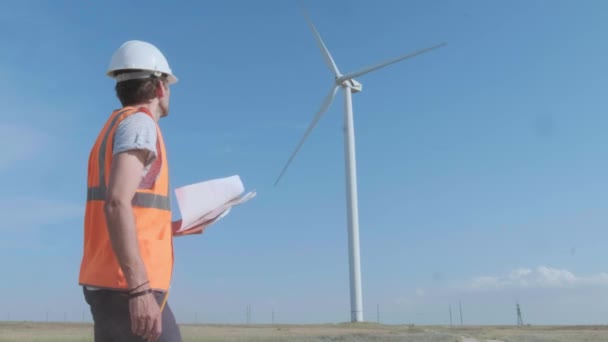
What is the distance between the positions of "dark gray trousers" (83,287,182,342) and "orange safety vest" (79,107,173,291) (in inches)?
2.8

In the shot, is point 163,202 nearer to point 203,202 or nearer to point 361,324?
point 203,202

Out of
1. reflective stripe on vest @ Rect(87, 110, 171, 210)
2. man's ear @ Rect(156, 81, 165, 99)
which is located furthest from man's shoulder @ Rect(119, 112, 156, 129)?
man's ear @ Rect(156, 81, 165, 99)

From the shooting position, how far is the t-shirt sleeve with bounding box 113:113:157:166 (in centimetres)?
425

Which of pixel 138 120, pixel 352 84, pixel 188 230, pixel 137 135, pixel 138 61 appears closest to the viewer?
pixel 137 135

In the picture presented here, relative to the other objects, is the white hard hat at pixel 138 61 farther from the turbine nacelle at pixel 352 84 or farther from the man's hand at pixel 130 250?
the turbine nacelle at pixel 352 84

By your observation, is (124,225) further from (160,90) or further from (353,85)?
(353,85)

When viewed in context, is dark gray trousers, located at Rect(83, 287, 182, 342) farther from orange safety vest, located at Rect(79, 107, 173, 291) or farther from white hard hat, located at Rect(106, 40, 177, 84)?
white hard hat, located at Rect(106, 40, 177, 84)

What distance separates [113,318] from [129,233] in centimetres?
63

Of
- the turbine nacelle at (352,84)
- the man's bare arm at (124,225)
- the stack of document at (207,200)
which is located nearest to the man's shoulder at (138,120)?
the man's bare arm at (124,225)

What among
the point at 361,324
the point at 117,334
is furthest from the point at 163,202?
the point at 361,324

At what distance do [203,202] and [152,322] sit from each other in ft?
4.36

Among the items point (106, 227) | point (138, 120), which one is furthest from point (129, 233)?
point (138, 120)

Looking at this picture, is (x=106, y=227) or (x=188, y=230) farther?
(x=188, y=230)

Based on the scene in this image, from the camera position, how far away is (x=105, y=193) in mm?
4379
